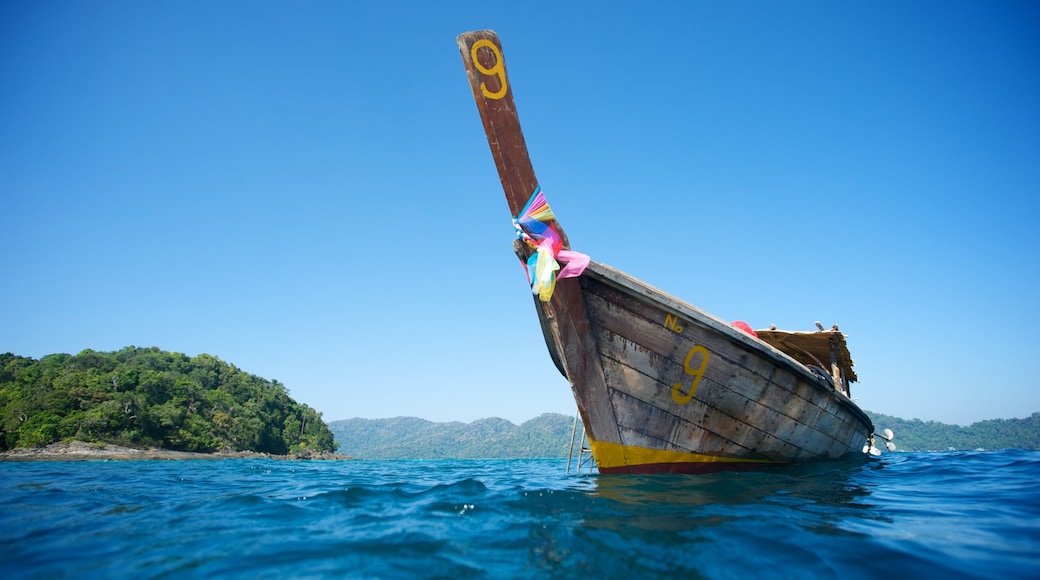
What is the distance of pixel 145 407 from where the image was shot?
167 feet

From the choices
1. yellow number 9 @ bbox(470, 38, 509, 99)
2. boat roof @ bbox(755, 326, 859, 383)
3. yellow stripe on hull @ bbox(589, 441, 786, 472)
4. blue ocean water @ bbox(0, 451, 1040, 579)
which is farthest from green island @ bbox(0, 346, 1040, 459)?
yellow number 9 @ bbox(470, 38, 509, 99)

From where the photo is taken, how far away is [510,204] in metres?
5.86

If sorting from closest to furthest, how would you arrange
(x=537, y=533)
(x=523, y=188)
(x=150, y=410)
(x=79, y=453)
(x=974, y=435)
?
(x=537, y=533), (x=523, y=188), (x=79, y=453), (x=150, y=410), (x=974, y=435)

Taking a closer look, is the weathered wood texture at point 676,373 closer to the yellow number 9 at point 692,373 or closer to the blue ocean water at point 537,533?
the yellow number 9 at point 692,373

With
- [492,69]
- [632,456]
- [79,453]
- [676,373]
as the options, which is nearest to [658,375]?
[676,373]

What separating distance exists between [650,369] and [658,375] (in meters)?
0.14

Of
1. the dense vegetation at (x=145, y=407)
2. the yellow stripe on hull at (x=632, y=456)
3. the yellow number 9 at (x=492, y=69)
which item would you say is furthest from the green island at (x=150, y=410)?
the yellow number 9 at (x=492, y=69)

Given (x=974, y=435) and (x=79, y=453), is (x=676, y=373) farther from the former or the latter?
(x=974, y=435)

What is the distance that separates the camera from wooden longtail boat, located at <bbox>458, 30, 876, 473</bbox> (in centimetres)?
→ 611

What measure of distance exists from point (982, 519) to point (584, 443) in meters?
4.43

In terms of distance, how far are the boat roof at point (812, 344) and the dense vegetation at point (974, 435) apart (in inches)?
4465

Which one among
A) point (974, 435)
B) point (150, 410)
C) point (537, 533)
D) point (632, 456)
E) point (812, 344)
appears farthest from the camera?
point (974, 435)

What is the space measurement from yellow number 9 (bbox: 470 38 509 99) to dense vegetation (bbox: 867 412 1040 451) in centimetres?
12133

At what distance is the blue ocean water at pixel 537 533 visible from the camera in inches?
108
